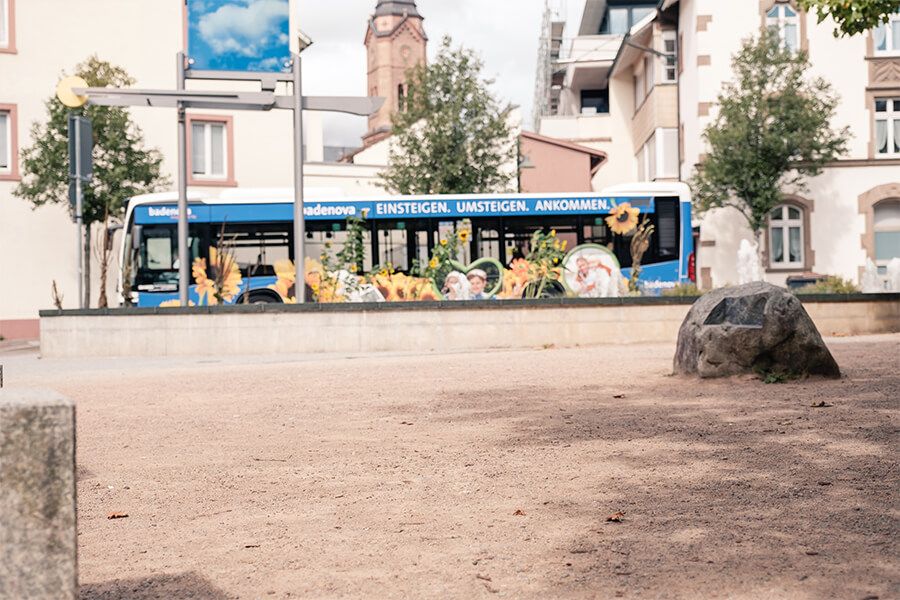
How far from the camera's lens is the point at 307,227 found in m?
26.8

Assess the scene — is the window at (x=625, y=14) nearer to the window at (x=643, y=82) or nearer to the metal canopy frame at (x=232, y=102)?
the window at (x=643, y=82)

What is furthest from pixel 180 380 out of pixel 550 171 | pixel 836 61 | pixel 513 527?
pixel 550 171

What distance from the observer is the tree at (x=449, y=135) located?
110ft

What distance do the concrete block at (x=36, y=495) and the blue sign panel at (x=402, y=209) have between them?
76.3ft

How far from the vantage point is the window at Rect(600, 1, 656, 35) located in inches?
2323

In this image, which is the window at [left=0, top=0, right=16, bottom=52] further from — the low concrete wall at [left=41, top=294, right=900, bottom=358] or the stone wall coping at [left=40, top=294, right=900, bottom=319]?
the low concrete wall at [left=41, top=294, right=900, bottom=358]

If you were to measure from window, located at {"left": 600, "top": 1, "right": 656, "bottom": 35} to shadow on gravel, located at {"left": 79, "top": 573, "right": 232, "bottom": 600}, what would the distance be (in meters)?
56.6

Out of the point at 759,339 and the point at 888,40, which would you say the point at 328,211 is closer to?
the point at 759,339

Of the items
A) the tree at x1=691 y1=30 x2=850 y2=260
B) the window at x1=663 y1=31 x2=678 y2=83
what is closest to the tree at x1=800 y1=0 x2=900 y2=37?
the tree at x1=691 y1=30 x2=850 y2=260

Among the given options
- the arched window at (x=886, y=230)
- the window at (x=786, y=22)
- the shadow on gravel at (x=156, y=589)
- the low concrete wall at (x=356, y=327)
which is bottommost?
the shadow on gravel at (x=156, y=589)

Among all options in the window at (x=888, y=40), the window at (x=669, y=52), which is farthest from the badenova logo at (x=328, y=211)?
the window at (x=888, y=40)

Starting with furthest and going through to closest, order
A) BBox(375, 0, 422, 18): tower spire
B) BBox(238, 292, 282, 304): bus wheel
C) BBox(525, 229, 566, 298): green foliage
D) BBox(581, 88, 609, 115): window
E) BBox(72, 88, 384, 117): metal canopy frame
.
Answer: BBox(375, 0, 422, 18): tower spire, BBox(581, 88, 609, 115): window, BBox(238, 292, 282, 304): bus wheel, BBox(525, 229, 566, 298): green foliage, BBox(72, 88, 384, 117): metal canopy frame

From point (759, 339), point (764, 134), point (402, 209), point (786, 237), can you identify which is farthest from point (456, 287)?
point (786, 237)

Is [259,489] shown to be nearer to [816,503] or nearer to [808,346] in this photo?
[816,503]
